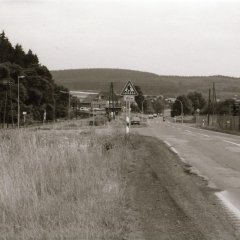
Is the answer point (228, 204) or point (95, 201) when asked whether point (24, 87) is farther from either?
point (95, 201)

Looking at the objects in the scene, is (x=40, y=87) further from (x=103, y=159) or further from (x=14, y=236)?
(x=14, y=236)

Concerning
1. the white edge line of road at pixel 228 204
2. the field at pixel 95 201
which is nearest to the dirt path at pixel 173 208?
the field at pixel 95 201

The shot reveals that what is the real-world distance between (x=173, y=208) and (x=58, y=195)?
6.20ft

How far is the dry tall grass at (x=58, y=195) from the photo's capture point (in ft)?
23.1

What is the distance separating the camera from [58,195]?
923 centimetres

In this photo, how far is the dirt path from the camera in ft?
24.2

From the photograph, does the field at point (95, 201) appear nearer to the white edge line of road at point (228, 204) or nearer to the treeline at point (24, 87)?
the white edge line of road at point (228, 204)

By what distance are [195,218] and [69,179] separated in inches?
120

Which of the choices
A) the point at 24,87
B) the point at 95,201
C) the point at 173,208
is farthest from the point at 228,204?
the point at 24,87

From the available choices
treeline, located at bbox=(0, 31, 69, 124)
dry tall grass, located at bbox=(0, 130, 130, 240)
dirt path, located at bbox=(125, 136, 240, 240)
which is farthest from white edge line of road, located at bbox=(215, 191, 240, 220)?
treeline, located at bbox=(0, 31, 69, 124)

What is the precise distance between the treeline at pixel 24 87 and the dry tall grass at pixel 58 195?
2299 inches

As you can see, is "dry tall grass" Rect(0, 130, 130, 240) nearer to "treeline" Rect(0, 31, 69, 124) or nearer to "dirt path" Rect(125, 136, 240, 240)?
"dirt path" Rect(125, 136, 240, 240)

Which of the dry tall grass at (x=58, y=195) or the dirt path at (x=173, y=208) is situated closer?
the dry tall grass at (x=58, y=195)

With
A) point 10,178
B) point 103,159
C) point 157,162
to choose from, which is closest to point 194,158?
point 157,162
